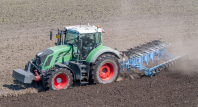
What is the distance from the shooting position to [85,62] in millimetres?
8969

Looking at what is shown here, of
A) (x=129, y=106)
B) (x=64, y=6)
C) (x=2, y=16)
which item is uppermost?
(x=64, y=6)

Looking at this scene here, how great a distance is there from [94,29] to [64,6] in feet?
49.9

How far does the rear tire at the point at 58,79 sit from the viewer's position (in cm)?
800

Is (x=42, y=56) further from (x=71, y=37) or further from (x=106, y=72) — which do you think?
(x=106, y=72)

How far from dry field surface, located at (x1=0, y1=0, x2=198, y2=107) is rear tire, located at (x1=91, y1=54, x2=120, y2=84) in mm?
302

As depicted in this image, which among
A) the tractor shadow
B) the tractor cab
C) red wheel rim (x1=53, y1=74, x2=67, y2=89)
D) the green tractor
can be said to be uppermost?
the tractor cab

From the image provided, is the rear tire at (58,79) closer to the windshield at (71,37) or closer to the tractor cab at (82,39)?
the tractor cab at (82,39)

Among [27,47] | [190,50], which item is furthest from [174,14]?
[27,47]

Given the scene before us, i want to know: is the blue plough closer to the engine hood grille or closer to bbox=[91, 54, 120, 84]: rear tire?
bbox=[91, 54, 120, 84]: rear tire

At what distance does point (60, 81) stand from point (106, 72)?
1949 millimetres

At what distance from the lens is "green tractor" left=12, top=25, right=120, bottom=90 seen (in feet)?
27.0

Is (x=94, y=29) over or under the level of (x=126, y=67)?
over

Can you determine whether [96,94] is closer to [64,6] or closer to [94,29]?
[94,29]

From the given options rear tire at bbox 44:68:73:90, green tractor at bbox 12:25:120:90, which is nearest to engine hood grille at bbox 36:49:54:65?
green tractor at bbox 12:25:120:90
